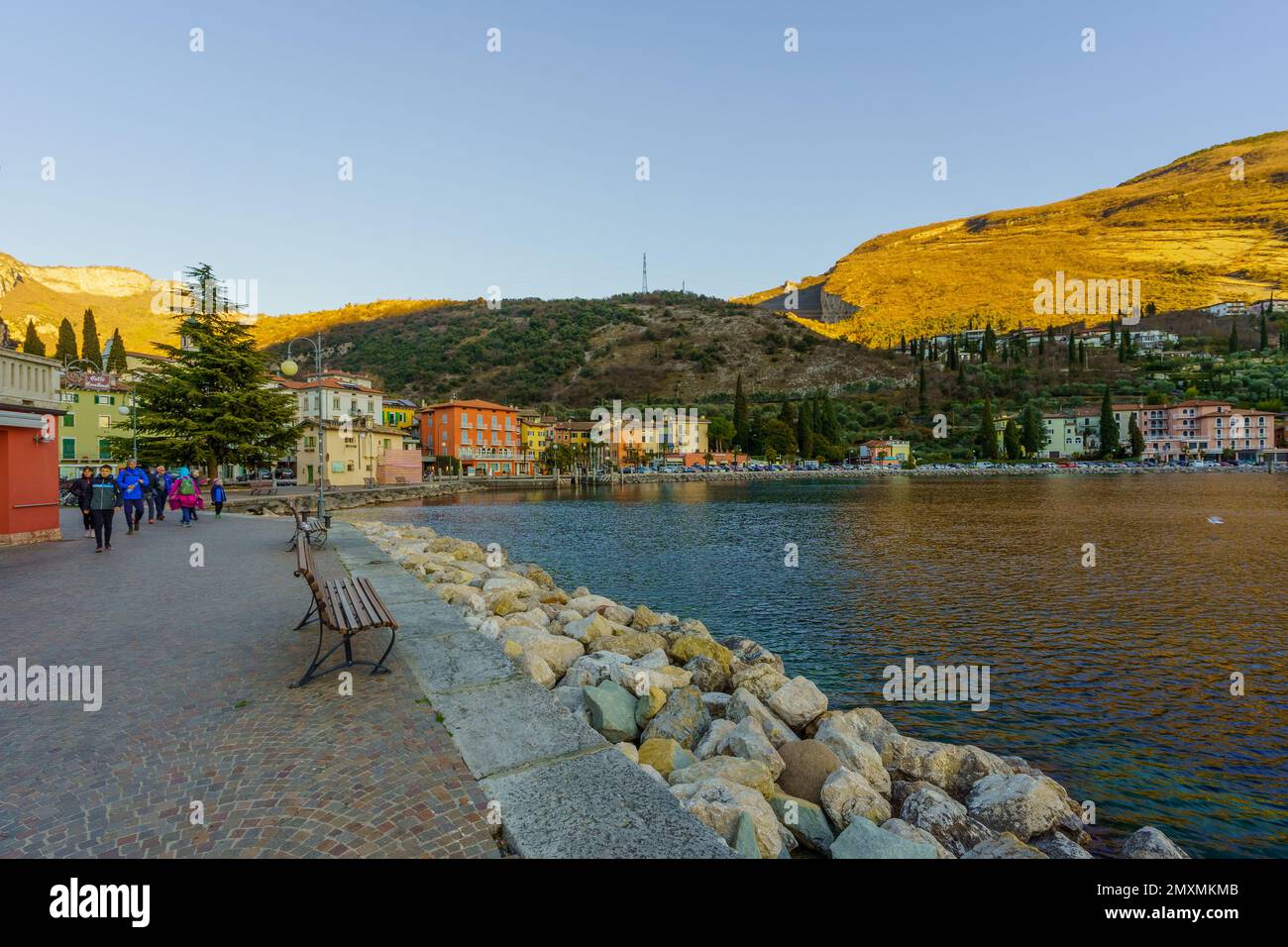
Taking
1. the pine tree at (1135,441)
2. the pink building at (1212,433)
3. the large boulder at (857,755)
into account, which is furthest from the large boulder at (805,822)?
the pink building at (1212,433)

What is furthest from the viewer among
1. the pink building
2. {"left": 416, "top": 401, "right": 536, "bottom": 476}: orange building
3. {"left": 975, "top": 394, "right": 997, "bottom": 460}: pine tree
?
the pink building

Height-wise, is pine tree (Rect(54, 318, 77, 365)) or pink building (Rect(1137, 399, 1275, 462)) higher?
pine tree (Rect(54, 318, 77, 365))

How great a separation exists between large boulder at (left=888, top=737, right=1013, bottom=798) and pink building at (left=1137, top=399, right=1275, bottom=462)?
14296 cm

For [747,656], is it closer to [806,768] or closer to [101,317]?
[806,768]

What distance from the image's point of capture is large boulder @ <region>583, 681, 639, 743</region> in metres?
7.10

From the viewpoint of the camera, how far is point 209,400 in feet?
124

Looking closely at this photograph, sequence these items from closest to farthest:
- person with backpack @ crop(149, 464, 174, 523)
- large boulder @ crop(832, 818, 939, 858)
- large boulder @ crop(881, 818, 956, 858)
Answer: large boulder @ crop(832, 818, 939, 858) < large boulder @ crop(881, 818, 956, 858) < person with backpack @ crop(149, 464, 174, 523)

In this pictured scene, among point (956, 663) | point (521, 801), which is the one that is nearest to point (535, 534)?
point (956, 663)

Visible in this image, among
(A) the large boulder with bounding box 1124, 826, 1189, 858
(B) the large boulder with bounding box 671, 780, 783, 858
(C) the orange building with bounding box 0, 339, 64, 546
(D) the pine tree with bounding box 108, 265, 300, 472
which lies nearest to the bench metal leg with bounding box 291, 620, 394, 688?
(B) the large boulder with bounding box 671, 780, 783, 858

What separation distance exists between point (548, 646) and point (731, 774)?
410cm

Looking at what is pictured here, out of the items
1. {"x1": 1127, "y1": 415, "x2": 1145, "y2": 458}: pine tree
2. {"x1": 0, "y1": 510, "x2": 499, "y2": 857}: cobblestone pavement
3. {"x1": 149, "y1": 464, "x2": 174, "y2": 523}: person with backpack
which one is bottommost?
{"x1": 0, "y1": 510, "x2": 499, "y2": 857}: cobblestone pavement

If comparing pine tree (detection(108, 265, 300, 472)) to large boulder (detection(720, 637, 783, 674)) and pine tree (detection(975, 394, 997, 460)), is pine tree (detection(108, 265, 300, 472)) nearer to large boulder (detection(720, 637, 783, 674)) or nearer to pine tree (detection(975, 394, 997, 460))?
Answer: large boulder (detection(720, 637, 783, 674))

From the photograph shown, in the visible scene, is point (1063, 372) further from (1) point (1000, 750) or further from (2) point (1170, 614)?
(1) point (1000, 750)

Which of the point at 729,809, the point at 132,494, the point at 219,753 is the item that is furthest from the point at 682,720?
the point at 132,494
